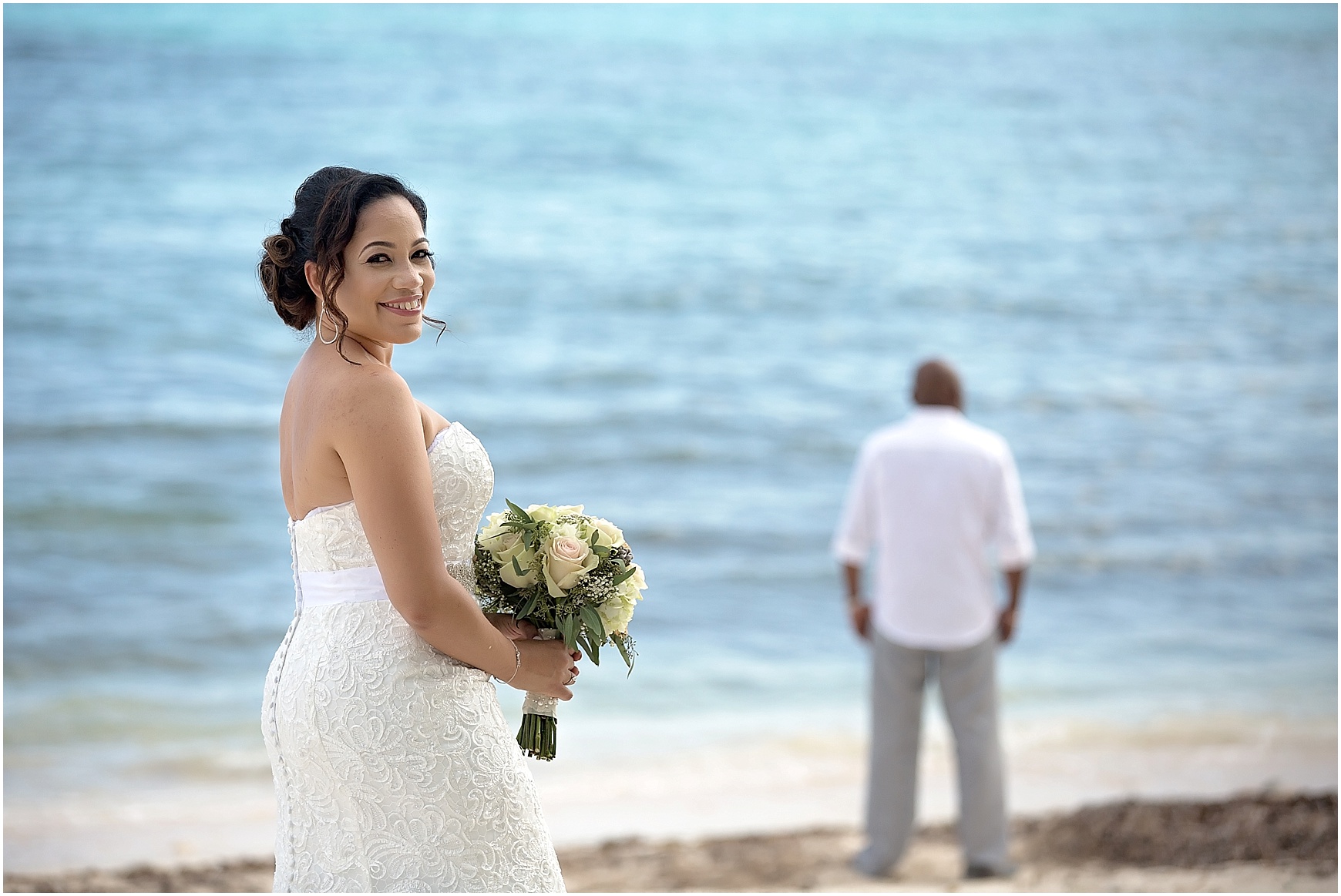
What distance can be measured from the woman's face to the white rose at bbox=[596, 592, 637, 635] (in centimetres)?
55

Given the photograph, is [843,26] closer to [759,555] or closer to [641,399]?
[641,399]

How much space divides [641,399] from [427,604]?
37.2ft

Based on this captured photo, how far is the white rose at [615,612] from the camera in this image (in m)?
2.08

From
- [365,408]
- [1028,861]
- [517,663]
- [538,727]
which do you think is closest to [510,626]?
[517,663]

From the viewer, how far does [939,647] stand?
4.52 m

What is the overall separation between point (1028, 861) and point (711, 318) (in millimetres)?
10933

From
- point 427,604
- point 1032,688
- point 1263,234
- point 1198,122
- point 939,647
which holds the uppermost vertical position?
point 1198,122

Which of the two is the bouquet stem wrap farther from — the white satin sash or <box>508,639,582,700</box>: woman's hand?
the white satin sash

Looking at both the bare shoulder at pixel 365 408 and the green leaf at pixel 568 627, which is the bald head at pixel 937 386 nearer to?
the green leaf at pixel 568 627

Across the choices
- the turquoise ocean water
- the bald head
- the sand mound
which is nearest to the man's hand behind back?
the bald head

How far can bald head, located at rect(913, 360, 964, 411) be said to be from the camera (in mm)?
4617

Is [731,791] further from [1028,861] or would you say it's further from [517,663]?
[517,663]

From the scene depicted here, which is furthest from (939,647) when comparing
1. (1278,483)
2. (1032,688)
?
(1278,483)

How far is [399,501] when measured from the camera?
183 centimetres
